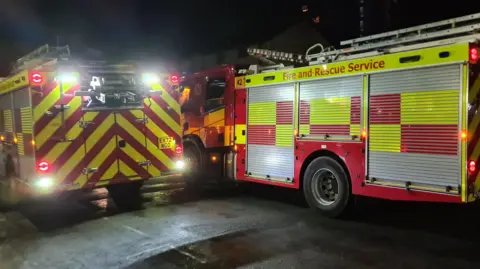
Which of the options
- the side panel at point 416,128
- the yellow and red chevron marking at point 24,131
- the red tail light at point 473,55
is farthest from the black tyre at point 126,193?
the red tail light at point 473,55

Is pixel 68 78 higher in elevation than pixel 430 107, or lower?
higher

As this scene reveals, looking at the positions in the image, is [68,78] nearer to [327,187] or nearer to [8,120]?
[8,120]

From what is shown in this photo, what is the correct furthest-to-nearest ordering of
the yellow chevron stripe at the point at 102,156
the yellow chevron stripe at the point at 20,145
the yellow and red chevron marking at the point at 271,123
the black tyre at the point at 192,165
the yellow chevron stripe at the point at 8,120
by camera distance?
1. the black tyre at the point at 192,165
2. the yellow chevron stripe at the point at 8,120
3. the yellow and red chevron marking at the point at 271,123
4. the yellow chevron stripe at the point at 20,145
5. the yellow chevron stripe at the point at 102,156

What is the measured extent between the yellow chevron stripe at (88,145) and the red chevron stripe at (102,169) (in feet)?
1.13

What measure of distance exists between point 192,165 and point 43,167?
3.72 metres

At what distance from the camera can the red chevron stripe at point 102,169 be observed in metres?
7.21

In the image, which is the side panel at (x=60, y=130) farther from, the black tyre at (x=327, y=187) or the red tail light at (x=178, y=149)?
the black tyre at (x=327, y=187)

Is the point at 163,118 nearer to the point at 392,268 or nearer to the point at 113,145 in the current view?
the point at 113,145

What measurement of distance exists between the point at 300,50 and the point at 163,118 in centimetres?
1818

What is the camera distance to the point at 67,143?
22.8ft

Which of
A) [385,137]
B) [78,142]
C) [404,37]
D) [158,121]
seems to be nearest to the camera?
[385,137]

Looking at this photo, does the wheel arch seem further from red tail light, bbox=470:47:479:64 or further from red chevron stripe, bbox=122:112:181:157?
red chevron stripe, bbox=122:112:181:157

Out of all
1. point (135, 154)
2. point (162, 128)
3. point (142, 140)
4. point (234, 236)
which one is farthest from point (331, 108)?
point (135, 154)

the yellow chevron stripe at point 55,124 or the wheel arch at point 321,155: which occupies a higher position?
the yellow chevron stripe at point 55,124
